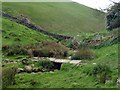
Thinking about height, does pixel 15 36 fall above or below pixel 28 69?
below

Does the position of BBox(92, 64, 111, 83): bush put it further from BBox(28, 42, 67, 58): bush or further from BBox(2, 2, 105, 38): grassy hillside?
BBox(2, 2, 105, 38): grassy hillside

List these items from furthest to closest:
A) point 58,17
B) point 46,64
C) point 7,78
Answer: point 58,17 < point 46,64 < point 7,78

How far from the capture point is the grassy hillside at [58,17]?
64.1m

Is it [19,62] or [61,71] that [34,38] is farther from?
[61,71]

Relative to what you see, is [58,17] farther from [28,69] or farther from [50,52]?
[28,69]

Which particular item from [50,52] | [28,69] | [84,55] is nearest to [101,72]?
[28,69]

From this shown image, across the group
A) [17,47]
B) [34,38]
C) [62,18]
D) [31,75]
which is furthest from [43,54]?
[62,18]

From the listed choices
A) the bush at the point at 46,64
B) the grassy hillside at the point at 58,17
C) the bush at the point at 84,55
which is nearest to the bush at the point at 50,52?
the bush at the point at 84,55

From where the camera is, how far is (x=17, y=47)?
31.0 metres

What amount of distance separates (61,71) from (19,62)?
405 cm

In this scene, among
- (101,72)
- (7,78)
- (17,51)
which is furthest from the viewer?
(17,51)

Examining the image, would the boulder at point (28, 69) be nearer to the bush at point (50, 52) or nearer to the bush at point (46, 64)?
the bush at point (46, 64)

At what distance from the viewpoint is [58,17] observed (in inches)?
2844

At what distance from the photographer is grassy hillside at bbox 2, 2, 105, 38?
6412cm
